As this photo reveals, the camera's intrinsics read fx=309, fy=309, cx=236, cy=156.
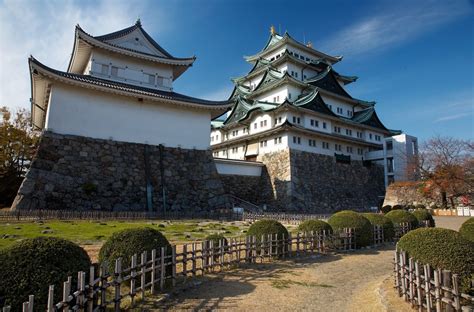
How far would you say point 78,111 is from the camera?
21.8 m

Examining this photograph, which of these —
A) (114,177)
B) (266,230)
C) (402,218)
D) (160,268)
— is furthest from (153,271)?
(114,177)

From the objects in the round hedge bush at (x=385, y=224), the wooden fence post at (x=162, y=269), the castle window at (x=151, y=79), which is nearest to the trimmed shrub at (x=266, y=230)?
the wooden fence post at (x=162, y=269)

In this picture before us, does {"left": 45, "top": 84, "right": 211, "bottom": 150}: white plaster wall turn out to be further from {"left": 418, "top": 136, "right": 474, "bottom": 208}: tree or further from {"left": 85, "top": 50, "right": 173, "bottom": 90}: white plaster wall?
{"left": 418, "top": 136, "right": 474, "bottom": 208}: tree

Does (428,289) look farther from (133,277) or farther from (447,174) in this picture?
(447,174)

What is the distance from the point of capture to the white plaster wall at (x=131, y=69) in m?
24.6

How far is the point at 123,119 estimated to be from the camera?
76.9 feet

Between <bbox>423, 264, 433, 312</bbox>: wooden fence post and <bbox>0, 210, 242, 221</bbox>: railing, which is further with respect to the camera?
<bbox>0, 210, 242, 221</bbox>: railing

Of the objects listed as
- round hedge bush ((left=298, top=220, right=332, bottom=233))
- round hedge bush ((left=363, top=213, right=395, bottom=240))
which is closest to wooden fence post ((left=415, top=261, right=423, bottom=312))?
round hedge bush ((left=298, top=220, right=332, bottom=233))

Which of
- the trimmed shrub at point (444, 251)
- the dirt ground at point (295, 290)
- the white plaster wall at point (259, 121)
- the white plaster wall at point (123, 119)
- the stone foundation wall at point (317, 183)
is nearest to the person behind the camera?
the trimmed shrub at point (444, 251)

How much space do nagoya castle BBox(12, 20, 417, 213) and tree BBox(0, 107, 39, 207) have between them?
1.78 metres

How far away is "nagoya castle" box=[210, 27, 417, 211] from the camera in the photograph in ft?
107

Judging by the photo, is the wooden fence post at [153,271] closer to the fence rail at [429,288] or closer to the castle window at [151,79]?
the fence rail at [429,288]

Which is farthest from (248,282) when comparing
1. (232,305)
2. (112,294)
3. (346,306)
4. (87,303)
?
(87,303)

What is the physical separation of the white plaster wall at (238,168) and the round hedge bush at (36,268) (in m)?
24.8
